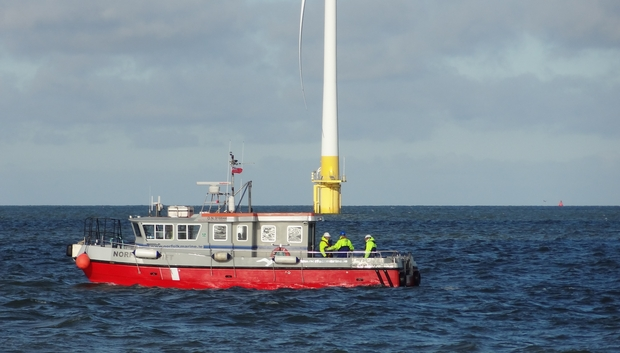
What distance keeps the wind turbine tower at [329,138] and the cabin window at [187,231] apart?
58988mm

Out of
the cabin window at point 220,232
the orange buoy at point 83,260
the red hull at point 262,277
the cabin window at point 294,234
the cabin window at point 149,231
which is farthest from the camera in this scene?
the cabin window at point 149,231

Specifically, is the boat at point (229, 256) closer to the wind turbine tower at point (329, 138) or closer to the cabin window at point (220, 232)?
the cabin window at point (220, 232)

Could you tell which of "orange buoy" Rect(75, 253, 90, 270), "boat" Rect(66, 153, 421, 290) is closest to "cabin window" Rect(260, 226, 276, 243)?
"boat" Rect(66, 153, 421, 290)

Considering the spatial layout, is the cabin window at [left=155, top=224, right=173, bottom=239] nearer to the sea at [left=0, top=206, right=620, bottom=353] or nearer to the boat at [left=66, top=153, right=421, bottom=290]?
the boat at [left=66, top=153, right=421, bottom=290]

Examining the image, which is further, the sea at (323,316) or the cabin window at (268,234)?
the cabin window at (268,234)

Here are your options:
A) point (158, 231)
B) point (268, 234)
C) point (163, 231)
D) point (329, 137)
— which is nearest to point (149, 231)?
point (158, 231)

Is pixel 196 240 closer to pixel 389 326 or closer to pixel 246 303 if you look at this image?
pixel 246 303

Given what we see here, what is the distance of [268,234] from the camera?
35.7 metres

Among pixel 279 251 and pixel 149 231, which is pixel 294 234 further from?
pixel 149 231

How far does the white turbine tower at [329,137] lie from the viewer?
92.2 m

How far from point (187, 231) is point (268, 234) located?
10.3ft

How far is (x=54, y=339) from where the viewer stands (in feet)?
84.3

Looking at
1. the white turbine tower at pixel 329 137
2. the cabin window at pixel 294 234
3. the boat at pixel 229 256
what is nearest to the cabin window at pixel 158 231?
the boat at pixel 229 256

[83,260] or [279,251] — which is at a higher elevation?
[279,251]
